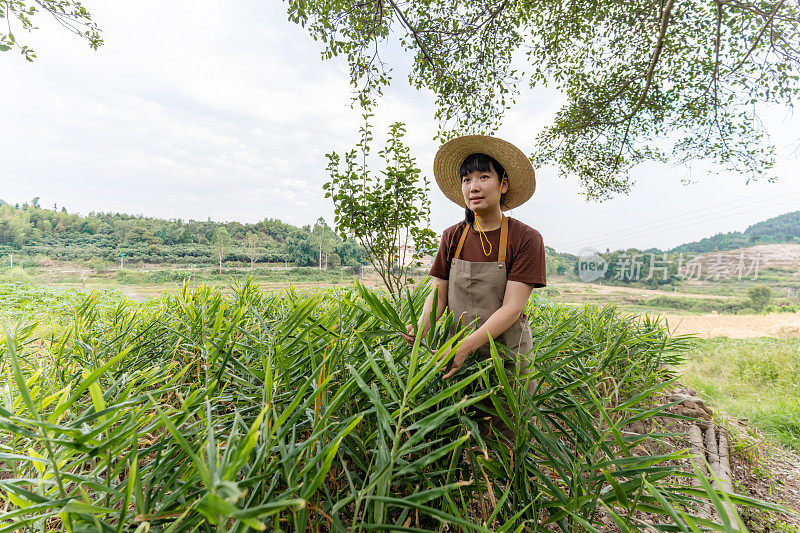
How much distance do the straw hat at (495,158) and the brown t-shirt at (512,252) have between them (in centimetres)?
25

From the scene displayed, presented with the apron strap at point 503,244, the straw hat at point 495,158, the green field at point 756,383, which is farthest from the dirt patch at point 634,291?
the apron strap at point 503,244

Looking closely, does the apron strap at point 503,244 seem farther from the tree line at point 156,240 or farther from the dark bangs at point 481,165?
the tree line at point 156,240

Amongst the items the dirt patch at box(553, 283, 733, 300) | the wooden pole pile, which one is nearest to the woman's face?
the wooden pole pile

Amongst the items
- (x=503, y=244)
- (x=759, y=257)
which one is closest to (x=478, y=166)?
(x=503, y=244)

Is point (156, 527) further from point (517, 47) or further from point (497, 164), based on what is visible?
point (517, 47)

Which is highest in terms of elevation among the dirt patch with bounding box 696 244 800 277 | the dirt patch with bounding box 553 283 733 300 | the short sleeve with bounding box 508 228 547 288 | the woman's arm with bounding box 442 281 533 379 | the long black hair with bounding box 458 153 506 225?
the dirt patch with bounding box 696 244 800 277

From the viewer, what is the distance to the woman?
4.33 ft

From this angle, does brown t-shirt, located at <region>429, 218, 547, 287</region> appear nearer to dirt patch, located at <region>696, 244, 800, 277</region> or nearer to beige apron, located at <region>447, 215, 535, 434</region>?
beige apron, located at <region>447, 215, 535, 434</region>

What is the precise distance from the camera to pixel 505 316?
1.20 meters

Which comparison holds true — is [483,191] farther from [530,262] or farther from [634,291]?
[634,291]

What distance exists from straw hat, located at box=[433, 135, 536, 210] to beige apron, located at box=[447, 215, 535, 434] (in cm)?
24

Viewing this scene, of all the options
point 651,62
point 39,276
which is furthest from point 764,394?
point 39,276

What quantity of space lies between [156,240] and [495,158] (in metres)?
18.6

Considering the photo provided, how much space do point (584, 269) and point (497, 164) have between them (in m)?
18.2
